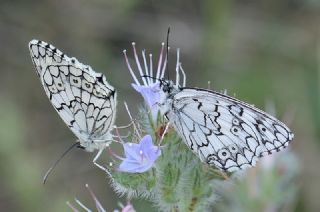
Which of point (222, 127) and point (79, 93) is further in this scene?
point (79, 93)

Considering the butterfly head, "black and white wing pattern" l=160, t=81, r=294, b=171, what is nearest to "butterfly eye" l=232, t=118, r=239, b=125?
"black and white wing pattern" l=160, t=81, r=294, b=171

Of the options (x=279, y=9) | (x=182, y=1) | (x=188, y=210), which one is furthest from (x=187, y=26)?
(x=188, y=210)

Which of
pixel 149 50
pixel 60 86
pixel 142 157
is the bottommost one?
pixel 142 157

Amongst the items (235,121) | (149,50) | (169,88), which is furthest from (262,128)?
A: (149,50)

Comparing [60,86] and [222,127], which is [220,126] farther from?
[60,86]

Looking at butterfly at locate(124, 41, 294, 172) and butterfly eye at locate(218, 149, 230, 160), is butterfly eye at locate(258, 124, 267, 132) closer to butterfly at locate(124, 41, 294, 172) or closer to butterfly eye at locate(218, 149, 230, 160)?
butterfly at locate(124, 41, 294, 172)

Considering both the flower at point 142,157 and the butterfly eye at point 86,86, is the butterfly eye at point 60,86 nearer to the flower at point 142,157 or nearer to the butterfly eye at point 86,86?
the butterfly eye at point 86,86

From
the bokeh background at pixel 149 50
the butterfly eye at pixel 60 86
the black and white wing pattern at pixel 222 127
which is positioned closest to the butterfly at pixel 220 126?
the black and white wing pattern at pixel 222 127
